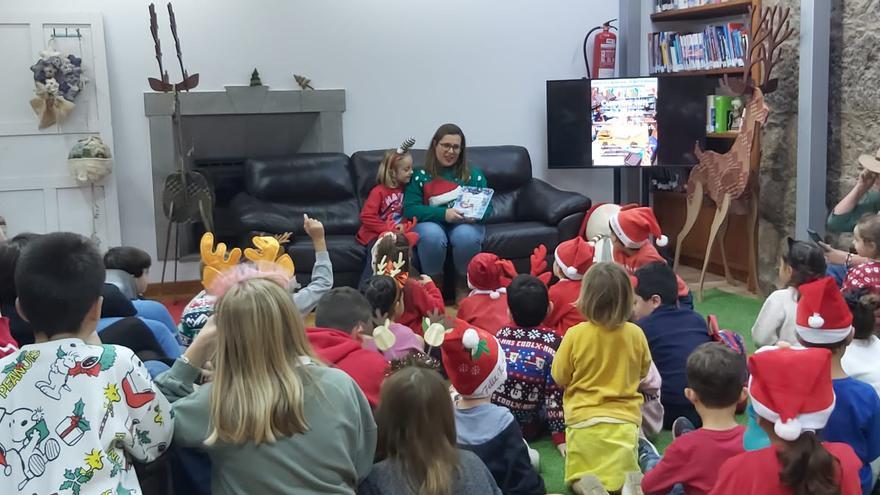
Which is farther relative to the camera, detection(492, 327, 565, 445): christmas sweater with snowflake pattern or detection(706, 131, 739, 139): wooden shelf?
detection(706, 131, 739, 139): wooden shelf

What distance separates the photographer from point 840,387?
227cm

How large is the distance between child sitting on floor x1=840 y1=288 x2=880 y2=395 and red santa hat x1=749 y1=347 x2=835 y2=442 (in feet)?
3.07

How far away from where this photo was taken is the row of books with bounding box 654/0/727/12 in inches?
236

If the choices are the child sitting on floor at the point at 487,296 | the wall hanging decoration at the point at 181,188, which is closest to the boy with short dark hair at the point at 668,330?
the child sitting on floor at the point at 487,296

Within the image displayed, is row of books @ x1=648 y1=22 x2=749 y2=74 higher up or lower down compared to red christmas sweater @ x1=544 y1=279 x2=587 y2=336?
higher up

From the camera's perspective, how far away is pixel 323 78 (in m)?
6.09

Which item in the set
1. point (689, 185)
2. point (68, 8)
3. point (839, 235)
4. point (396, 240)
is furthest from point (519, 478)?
point (68, 8)

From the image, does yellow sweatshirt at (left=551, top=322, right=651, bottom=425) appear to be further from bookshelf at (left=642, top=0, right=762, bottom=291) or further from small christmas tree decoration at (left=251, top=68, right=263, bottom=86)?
small christmas tree decoration at (left=251, top=68, right=263, bottom=86)

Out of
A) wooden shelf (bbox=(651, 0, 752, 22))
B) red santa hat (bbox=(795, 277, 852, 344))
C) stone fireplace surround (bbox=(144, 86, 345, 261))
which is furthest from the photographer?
stone fireplace surround (bbox=(144, 86, 345, 261))

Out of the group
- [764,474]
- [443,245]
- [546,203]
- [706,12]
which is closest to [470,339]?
[764,474]

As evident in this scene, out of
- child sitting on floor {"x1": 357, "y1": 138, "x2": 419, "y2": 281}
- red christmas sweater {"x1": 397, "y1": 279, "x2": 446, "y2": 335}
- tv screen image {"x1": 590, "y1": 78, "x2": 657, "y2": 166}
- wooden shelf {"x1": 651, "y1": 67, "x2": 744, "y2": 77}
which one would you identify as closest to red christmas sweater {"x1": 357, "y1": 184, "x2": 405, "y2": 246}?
child sitting on floor {"x1": 357, "y1": 138, "x2": 419, "y2": 281}

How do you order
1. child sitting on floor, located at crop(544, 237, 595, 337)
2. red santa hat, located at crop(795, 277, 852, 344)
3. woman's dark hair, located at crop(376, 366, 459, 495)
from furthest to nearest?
child sitting on floor, located at crop(544, 237, 595, 337) < red santa hat, located at crop(795, 277, 852, 344) < woman's dark hair, located at crop(376, 366, 459, 495)

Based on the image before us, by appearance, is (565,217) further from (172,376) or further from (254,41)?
(172,376)

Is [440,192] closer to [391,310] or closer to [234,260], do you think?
[391,310]
